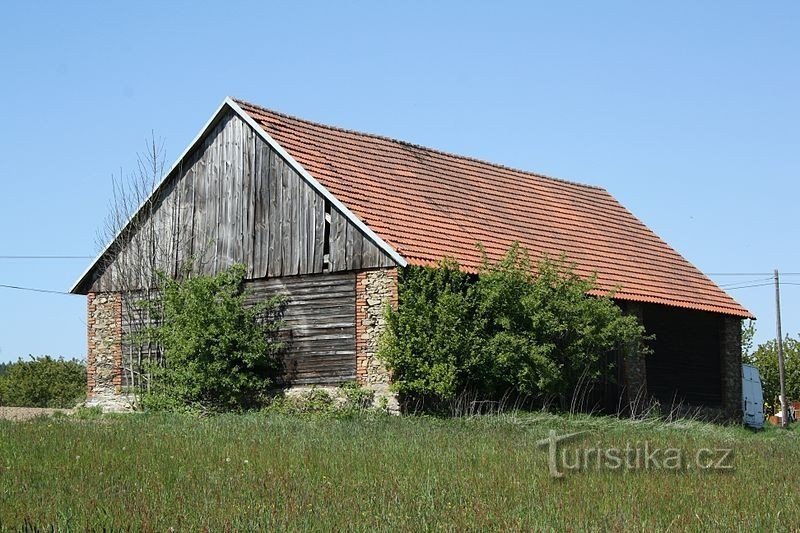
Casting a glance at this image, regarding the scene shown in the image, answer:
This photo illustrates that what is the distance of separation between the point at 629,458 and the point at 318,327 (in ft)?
32.8

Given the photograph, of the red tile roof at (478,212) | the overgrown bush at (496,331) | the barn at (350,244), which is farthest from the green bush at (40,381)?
the overgrown bush at (496,331)

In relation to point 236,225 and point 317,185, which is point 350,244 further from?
point 236,225

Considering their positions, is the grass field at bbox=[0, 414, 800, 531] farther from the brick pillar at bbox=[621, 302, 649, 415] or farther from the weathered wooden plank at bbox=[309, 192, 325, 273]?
the brick pillar at bbox=[621, 302, 649, 415]

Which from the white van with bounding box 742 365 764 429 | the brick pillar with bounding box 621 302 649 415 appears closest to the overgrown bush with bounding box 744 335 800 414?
the white van with bounding box 742 365 764 429

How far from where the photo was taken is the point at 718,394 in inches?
1235

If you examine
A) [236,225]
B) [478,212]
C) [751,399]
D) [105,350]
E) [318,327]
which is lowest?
[751,399]

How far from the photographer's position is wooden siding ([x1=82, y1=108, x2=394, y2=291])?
23984 mm

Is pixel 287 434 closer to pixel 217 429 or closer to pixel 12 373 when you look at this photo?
pixel 217 429

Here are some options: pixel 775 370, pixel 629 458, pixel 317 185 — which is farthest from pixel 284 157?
pixel 775 370

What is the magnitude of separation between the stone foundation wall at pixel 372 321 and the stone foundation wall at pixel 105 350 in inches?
266

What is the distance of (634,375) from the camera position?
28016 millimetres

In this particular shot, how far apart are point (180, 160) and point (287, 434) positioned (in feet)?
35.3

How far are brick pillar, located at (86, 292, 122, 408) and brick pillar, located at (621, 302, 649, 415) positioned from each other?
1163 centimetres

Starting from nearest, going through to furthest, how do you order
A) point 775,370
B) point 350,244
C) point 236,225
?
point 350,244 → point 236,225 → point 775,370
